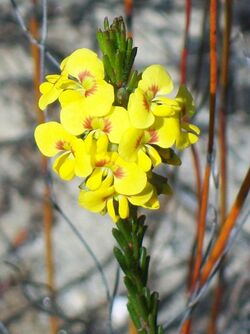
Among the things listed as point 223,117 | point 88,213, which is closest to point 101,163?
point 223,117

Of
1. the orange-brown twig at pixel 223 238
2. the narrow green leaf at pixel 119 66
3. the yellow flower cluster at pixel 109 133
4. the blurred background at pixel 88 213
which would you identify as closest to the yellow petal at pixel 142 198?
the yellow flower cluster at pixel 109 133

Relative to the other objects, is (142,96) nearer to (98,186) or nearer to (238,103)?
(98,186)

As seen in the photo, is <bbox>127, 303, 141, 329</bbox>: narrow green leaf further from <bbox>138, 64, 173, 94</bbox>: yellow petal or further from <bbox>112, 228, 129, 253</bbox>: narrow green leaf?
<bbox>138, 64, 173, 94</bbox>: yellow petal

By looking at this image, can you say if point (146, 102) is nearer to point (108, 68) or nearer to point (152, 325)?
point (108, 68)

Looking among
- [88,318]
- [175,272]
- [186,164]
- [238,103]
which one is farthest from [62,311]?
[238,103]

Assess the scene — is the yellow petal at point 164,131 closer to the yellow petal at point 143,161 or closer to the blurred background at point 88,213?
the yellow petal at point 143,161

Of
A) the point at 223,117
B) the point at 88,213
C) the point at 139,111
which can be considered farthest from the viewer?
A: the point at 88,213

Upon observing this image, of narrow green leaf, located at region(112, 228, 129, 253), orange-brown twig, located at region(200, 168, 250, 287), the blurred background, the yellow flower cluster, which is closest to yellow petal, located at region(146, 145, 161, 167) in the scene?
the yellow flower cluster
